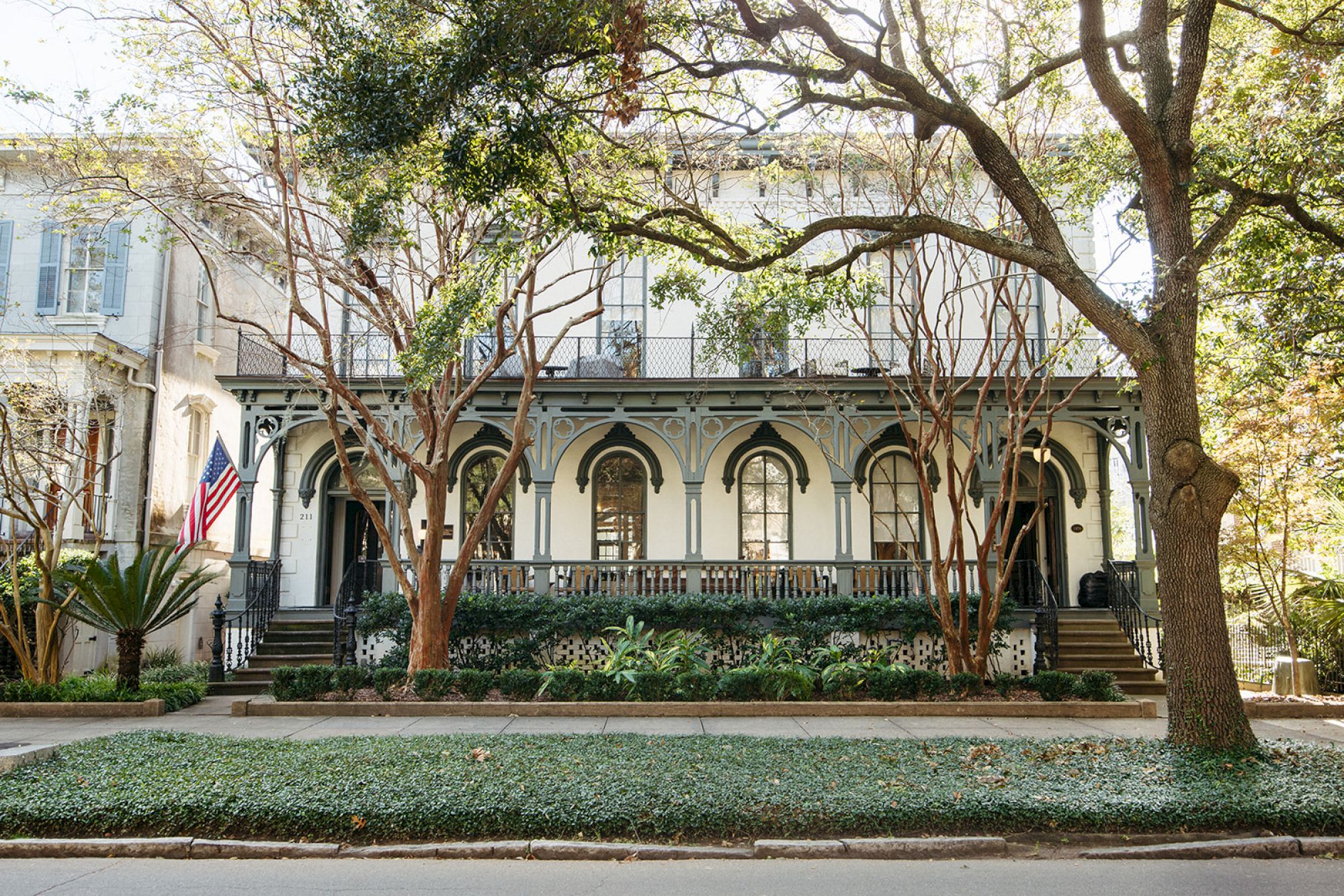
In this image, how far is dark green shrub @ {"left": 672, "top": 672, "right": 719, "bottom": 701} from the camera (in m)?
13.0

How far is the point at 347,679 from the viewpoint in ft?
43.9

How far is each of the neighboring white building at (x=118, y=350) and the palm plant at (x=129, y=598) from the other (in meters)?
3.98

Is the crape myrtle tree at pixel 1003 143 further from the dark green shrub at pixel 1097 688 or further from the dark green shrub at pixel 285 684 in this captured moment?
the dark green shrub at pixel 285 684

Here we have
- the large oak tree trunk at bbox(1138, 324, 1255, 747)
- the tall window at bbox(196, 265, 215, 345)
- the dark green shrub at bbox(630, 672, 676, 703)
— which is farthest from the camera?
the tall window at bbox(196, 265, 215, 345)

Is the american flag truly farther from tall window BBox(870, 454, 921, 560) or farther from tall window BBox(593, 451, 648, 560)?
tall window BBox(870, 454, 921, 560)

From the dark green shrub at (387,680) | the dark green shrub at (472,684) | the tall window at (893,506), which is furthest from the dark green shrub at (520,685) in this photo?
the tall window at (893,506)

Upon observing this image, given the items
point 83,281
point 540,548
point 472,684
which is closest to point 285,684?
point 472,684

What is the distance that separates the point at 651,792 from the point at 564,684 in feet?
19.1

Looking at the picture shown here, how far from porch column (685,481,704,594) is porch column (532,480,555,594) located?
2.39 metres

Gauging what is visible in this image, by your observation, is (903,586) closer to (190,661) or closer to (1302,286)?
(1302,286)

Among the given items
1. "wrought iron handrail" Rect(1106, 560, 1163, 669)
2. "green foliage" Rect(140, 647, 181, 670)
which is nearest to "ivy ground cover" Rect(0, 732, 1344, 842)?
"wrought iron handrail" Rect(1106, 560, 1163, 669)

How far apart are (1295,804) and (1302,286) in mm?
7018

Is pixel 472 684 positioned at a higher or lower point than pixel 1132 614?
lower

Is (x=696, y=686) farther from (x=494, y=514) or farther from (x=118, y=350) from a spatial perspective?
(x=118, y=350)
